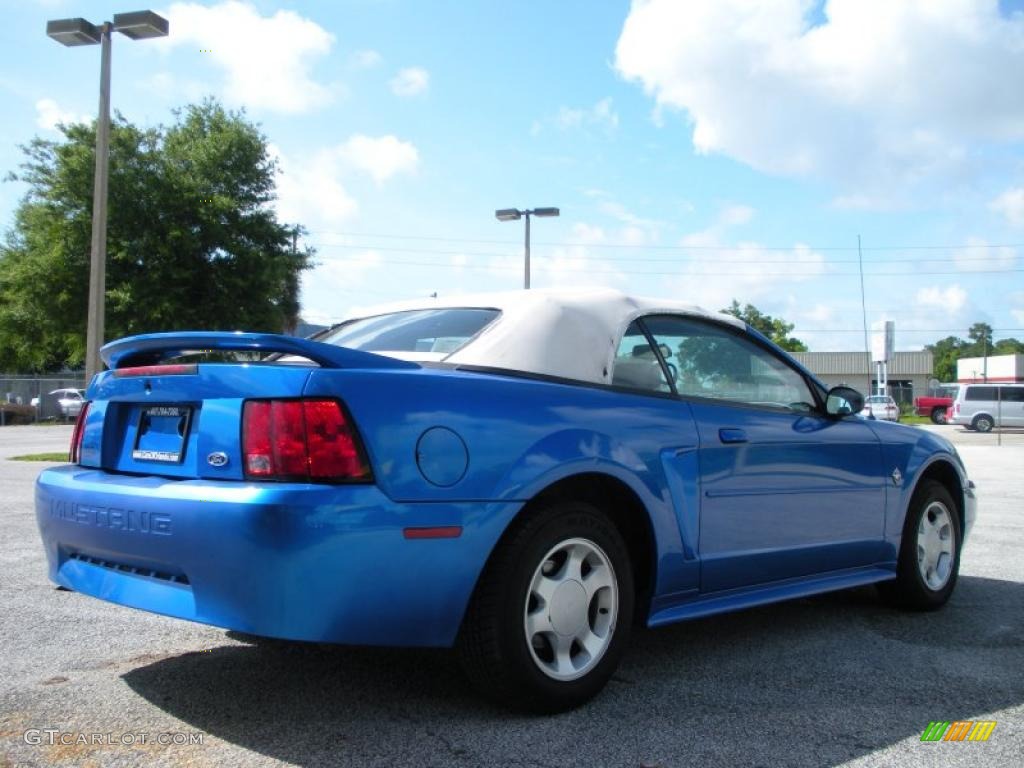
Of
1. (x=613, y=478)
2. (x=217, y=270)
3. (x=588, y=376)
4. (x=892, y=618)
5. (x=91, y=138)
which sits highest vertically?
(x=91, y=138)

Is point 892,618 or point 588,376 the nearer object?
point 588,376

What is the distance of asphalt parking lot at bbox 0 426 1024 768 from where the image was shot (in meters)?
2.86

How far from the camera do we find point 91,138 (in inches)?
1033

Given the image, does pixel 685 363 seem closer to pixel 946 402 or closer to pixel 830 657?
pixel 830 657

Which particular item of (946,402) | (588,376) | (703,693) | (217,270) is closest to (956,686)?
(703,693)

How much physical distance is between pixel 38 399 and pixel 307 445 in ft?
132

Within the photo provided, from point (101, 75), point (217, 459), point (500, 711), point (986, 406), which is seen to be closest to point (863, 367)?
point (986, 406)

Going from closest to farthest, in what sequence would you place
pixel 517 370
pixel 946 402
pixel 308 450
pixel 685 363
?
1. pixel 308 450
2. pixel 517 370
3. pixel 685 363
4. pixel 946 402

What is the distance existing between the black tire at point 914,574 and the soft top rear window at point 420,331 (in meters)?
2.65

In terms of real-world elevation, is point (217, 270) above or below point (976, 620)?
above

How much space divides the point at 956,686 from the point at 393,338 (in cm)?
253

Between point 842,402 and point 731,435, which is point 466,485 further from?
point 842,402

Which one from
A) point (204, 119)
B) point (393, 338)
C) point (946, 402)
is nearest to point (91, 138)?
point (204, 119)

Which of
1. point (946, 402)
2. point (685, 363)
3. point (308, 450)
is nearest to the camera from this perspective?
point (308, 450)
